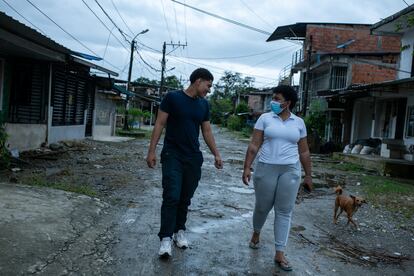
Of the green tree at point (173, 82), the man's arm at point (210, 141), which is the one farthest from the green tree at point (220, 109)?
the man's arm at point (210, 141)

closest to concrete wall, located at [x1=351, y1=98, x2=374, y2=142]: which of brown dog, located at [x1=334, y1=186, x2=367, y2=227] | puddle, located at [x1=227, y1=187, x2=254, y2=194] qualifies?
puddle, located at [x1=227, y1=187, x2=254, y2=194]

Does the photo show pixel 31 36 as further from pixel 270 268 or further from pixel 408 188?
pixel 408 188

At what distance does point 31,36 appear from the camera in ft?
33.6

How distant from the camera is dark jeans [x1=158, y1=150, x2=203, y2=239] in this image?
174 inches

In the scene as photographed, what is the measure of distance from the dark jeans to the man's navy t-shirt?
3.2 inches

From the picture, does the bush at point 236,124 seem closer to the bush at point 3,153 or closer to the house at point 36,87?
the house at point 36,87

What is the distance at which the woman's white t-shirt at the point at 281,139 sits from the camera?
450 cm

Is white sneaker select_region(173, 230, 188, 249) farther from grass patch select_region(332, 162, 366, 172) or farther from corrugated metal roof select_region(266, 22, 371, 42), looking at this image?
corrugated metal roof select_region(266, 22, 371, 42)

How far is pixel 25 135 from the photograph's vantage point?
13141 mm

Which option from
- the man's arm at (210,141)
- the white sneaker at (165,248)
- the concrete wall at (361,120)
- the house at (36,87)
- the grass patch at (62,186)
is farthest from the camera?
the concrete wall at (361,120)

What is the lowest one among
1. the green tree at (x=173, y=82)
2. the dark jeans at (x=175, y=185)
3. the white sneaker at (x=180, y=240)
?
the white sneaker at (x=180, y=240)

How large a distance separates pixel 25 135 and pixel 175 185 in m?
9.99

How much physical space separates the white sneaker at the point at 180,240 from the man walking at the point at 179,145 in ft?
0.52

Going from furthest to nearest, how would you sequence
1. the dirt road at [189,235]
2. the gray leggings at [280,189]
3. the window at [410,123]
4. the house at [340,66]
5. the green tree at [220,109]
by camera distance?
1. the green tree at [220,109]
2. the house at [340,66]
3. the window at [410,123]
4. the gray leggings at [280,189]
5. the dirt road at [189,235]
